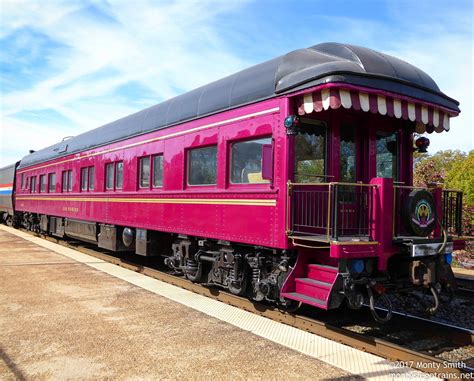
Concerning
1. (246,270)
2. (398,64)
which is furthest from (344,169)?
(246,270)

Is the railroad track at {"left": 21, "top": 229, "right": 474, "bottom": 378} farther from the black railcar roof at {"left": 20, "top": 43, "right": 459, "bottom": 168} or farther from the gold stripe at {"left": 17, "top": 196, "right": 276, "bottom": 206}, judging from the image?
the black railcar roof at {"left": 20, "top": 43, "right": 459, "bottom": 168}

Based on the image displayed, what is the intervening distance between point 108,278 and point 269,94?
17.4 ft

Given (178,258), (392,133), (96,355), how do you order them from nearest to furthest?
(96,355), (392,133), (178,258)

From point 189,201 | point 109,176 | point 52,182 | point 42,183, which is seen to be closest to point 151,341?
point 189,201

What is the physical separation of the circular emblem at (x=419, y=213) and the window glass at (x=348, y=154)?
2.93 feet

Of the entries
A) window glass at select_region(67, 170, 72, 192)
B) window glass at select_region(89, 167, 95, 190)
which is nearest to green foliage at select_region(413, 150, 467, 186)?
window glass at select_region(89, 167, 95, 190)

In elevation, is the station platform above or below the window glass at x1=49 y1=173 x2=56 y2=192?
below

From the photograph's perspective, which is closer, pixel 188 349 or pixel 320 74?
pixel 188 349

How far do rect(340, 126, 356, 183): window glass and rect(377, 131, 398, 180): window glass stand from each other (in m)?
0.51

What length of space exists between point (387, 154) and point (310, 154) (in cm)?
150

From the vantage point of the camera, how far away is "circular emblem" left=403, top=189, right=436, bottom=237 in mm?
5828

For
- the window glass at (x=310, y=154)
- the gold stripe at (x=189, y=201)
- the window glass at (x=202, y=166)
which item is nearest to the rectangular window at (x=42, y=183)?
the gold stripe at (x=189, y=201)

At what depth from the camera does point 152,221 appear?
9.17 metres

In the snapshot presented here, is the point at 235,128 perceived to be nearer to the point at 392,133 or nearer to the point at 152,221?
the point at 392,133
